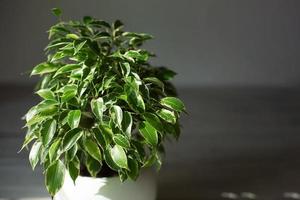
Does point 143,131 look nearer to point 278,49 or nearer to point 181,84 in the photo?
point 181,84

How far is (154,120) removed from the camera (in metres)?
1.39

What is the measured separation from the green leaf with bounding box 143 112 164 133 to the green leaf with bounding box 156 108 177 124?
0.09ft

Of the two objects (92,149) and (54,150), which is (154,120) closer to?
(92,149)

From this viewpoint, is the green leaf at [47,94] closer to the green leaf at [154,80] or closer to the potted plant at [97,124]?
the potted plant at [97,124]

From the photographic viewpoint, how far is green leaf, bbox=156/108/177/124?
55.5 inches

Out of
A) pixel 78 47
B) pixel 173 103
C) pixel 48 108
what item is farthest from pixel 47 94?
pixel 173 103

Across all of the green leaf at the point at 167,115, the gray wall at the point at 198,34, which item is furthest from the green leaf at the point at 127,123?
the gray wall at the point at 198,34

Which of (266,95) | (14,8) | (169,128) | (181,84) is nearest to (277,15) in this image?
(266,95)

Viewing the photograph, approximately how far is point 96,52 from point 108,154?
0.31 meters

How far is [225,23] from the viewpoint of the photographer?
3.45 m

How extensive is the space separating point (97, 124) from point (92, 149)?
80mm

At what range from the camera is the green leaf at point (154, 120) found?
4.51 feet

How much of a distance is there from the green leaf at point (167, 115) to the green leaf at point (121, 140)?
0.15 meters

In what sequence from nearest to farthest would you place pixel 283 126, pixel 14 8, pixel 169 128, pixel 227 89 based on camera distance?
1. pixel 169 128
2. pixel 283 126
3. pixel 14 8
4. pixel 227 89
